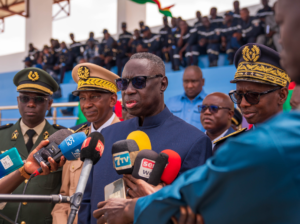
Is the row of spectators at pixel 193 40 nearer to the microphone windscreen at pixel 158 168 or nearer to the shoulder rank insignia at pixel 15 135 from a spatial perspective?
the shoulder rank insignia at pixel 15 135

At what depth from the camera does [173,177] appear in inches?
54.9

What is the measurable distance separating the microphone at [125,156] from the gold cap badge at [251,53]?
1.23m

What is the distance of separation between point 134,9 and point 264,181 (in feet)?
47.1

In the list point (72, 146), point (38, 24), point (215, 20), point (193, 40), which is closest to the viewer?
point (72, 146)

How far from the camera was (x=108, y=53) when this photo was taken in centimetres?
1115

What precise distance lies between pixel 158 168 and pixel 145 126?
0.68 m

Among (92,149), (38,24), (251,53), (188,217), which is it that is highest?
(38,24)

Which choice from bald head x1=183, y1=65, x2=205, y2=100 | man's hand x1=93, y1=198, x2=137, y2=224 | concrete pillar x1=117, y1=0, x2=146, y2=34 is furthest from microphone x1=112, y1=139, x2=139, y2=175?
concrete pillar x1=117, y1=0, x2=146, y2=34

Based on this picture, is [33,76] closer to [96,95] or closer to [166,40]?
[96,95]

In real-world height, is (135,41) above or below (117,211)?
above

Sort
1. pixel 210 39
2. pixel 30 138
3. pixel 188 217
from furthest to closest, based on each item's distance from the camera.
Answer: pixel 210 39 → pixel 30 138 → pixel 188 217

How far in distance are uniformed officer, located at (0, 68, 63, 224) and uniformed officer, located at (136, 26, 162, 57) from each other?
6.77 metres

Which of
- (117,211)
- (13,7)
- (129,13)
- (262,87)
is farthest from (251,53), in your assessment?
(13,7)

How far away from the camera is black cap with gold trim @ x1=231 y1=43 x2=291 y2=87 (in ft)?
6.86
